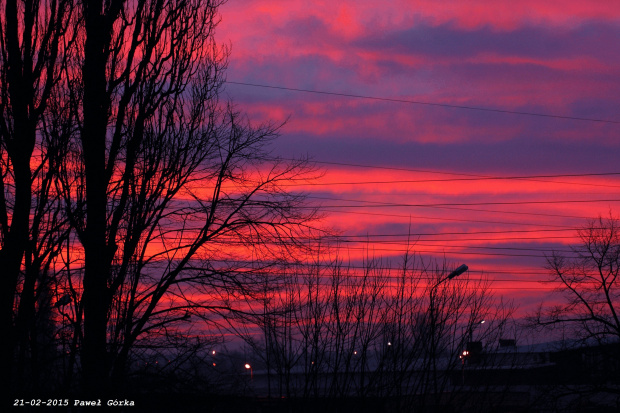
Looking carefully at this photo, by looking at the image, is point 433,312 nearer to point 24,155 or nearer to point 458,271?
point 458,271

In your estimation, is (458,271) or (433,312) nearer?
(433,312)

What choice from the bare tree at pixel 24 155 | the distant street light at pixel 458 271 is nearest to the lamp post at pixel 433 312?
the distant street light at pixel 458 271

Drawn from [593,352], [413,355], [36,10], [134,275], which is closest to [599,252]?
[593,352]

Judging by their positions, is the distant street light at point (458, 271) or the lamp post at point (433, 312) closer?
the lamp post at point (433, 312)

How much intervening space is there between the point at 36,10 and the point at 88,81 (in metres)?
1.42

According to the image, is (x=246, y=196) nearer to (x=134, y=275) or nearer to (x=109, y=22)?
(x=134, y=275)

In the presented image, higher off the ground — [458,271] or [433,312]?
[458,271]

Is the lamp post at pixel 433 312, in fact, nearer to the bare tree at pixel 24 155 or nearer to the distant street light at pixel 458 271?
the distant street light at pixel 458 271

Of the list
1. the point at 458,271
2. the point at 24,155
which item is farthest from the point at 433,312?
the point at 24,155

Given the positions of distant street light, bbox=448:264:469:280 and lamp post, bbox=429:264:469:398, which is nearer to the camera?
lamp post, bbox=429:264:469:398

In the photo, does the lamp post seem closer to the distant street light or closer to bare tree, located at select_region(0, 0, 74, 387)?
the distant street light

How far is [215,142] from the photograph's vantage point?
555 inches

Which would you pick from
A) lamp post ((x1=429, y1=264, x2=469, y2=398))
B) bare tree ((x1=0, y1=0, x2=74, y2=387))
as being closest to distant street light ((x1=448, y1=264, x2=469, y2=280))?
lamp post ((x1=429, y1=264, x2=469, y2=398))

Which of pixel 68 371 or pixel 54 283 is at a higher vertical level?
pixel 54 283
